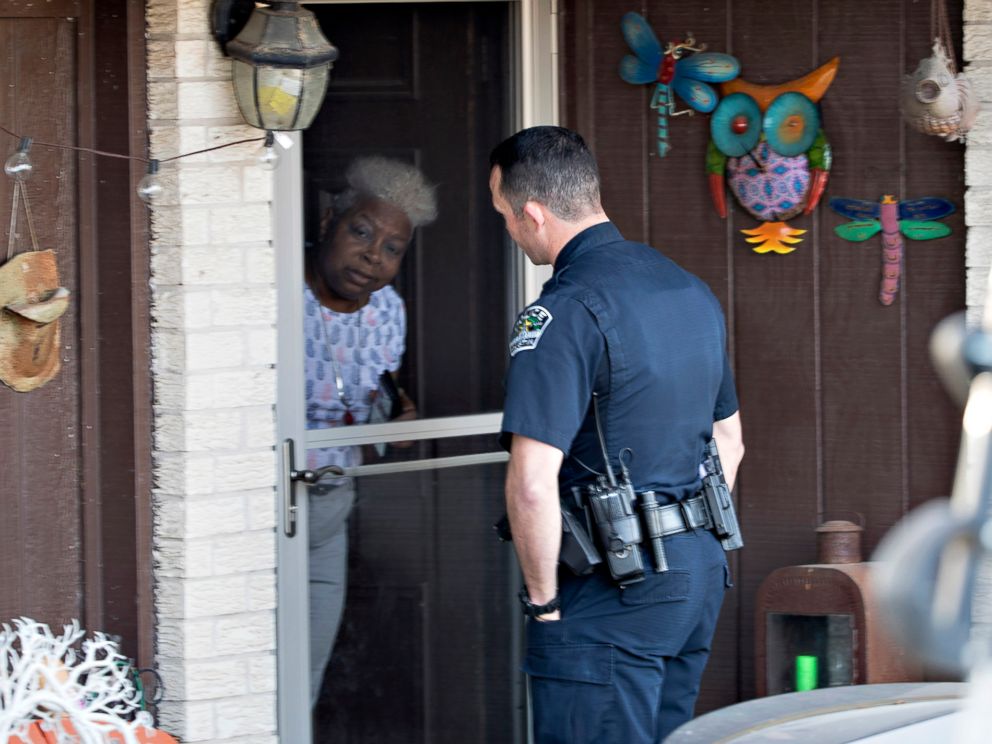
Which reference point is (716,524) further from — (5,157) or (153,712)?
(5,157)

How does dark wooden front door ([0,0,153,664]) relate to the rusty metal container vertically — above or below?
above

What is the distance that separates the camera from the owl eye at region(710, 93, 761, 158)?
3.56 metres

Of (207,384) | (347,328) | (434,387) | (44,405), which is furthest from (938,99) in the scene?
(44,405)

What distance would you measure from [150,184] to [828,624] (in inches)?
76.7

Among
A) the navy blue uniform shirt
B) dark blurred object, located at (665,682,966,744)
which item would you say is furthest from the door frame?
dark blurred object, located at (665,682,966,744)

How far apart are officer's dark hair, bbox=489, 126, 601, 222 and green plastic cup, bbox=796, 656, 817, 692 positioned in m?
1.35

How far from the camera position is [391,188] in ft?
11.5

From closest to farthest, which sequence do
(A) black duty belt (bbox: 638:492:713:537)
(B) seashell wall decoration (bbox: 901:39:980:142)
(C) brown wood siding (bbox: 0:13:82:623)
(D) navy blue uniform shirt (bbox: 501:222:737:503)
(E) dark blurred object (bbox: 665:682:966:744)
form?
(E) dark blurred object (bbox: 665:682:966:744)
(D) navy blue uniform shirt (bbox: 501:222:737:503)
(A) black duty belt (bbox: 638:492:713:537)
(C) brown wood siding (bbox: 0:13:82:623)
(B) seashell wall decoration (bbox: 901:39:980:142)

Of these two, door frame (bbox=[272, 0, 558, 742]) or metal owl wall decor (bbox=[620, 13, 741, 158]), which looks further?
metal owl wall decor (bbox=[620, 13, 741, 158])

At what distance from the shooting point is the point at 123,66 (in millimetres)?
3121

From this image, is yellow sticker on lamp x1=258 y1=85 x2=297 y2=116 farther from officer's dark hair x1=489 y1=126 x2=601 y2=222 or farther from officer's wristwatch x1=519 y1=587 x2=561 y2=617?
officer's wristwatch x1=519 y1=587 x2=561 y2=617

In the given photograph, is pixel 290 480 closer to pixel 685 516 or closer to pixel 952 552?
pixel 685 516

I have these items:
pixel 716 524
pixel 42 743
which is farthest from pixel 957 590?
pixel 42 743

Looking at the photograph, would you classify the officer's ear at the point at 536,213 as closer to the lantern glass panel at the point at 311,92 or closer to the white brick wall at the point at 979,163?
the lantern glass panel at the point at 311,92
